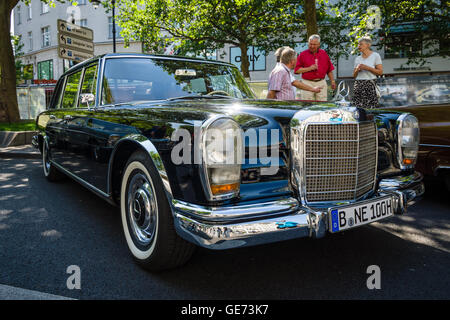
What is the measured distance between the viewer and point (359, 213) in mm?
2254

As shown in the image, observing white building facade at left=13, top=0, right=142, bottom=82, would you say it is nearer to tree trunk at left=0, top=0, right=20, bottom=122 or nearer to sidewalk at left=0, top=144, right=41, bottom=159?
tree trunk at left=0, top=0, right=20, bottom=122

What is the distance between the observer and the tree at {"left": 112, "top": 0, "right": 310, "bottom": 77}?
16906 millimetres

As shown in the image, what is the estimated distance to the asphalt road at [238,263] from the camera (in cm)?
221

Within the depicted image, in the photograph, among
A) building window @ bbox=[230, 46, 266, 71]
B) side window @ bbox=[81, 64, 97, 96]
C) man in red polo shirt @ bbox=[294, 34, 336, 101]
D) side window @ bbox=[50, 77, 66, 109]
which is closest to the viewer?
side window @ bbox=[81, 64, 97, 96]

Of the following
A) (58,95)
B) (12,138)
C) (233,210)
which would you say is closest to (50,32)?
(12,138)

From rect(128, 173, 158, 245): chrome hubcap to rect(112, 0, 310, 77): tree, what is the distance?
1516 cm

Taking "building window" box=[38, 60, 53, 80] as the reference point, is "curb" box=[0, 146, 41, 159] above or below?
below

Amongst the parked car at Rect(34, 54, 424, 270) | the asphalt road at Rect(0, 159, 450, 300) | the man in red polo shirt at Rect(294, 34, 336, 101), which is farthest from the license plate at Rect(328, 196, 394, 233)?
the man in red polo shirt at Rect(294, 34, 336, 101)

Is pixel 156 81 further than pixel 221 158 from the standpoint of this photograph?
Yes

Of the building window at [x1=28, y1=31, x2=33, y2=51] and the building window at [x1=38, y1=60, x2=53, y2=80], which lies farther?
the building window at [x1=28, y1=31, x2=33, y2=51]

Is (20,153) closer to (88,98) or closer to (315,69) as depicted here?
(88,98)

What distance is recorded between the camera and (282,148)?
2.23 m

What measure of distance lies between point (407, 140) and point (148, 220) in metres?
2.05
